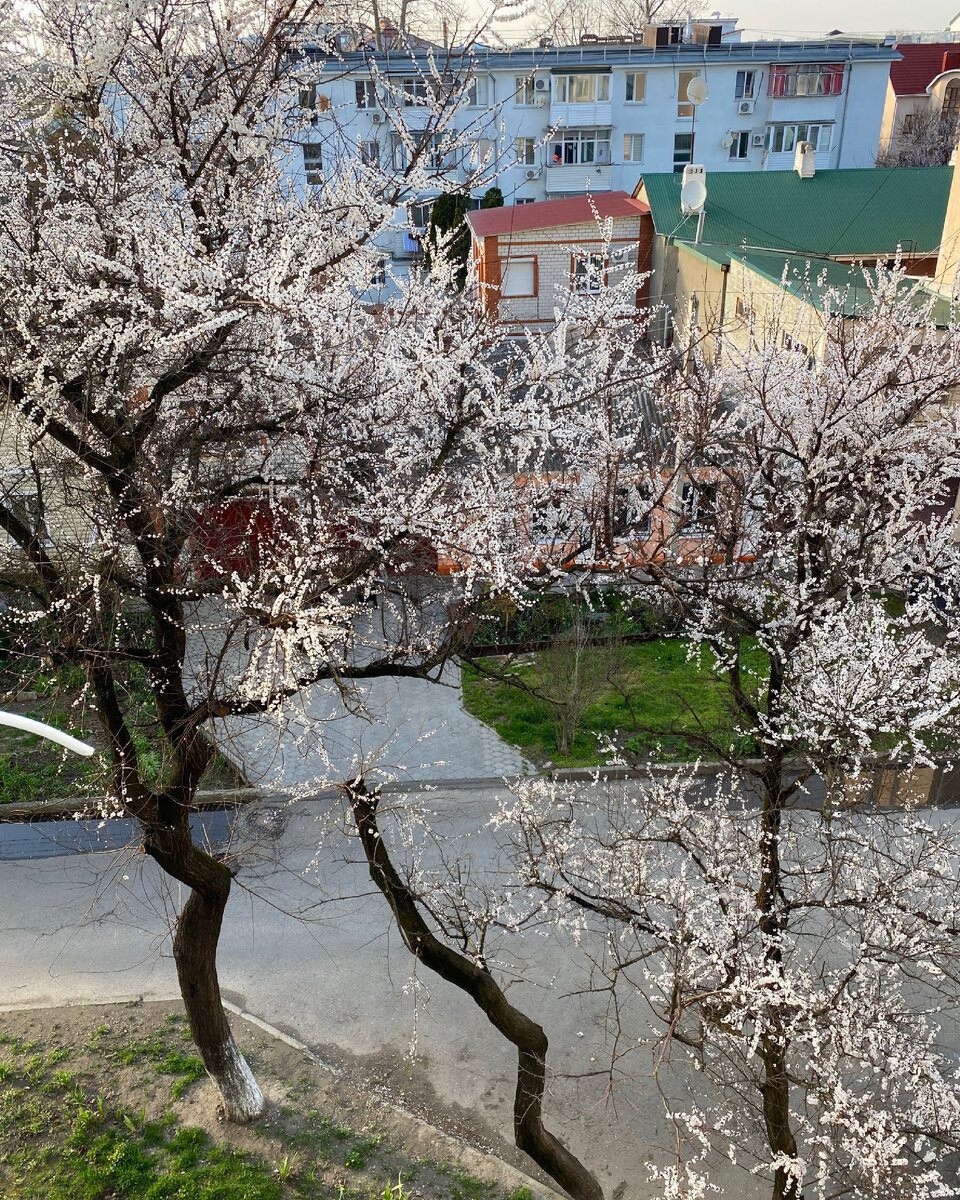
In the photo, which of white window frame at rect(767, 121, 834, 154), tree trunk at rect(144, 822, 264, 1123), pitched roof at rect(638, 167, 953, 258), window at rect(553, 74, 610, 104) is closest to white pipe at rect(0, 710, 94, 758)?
tree trunk at rect(144, 822, 264, 1123)

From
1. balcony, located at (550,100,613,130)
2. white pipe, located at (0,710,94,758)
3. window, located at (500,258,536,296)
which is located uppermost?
balcony, located at (550,100,613,130)

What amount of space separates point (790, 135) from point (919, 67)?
9106 mm

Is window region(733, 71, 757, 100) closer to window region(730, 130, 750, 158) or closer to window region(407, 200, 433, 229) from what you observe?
window region(730, 130, 750, 158)

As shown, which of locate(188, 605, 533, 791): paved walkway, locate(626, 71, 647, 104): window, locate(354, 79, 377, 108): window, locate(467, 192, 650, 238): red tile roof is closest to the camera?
locate(354, 79, 377, 108): window

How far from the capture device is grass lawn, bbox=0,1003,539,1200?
5.35m

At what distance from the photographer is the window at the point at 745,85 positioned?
28.7m

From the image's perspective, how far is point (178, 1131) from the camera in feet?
18.8

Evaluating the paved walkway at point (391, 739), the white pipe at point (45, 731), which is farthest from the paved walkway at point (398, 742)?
the white pipe at point (45, 731)

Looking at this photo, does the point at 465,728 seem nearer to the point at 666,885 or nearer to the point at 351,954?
the point at 351,954

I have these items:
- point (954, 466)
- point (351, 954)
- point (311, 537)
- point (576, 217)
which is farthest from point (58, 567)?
point (576, 217)

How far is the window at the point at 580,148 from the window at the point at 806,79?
5859 mm

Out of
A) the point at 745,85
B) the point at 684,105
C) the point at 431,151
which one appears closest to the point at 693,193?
the point at 431,151

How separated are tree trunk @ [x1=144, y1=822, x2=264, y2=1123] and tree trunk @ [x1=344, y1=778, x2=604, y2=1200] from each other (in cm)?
110

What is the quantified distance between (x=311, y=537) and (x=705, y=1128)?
457cm
